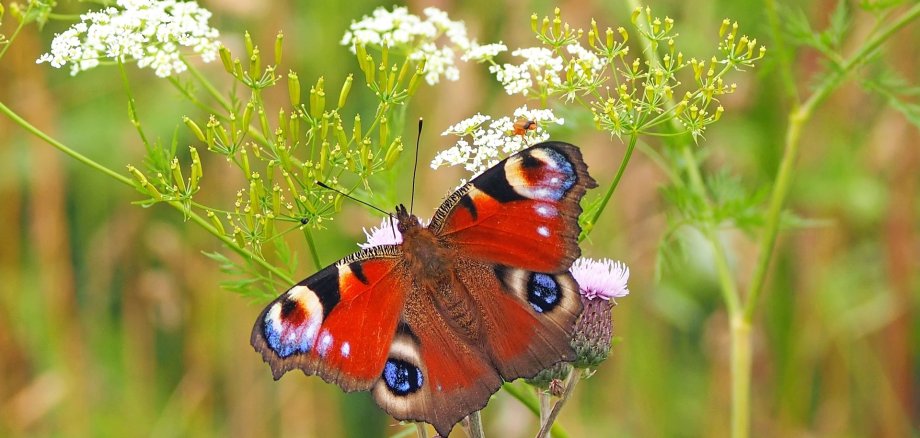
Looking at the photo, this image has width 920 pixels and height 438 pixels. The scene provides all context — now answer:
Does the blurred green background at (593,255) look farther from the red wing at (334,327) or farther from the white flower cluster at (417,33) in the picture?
the red wing at (334,327)

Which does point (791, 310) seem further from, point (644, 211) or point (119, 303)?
point (119, 303)

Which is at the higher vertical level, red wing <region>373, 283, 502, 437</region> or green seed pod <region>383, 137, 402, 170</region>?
green seed pod <region>383, 137, 402, 170</region>

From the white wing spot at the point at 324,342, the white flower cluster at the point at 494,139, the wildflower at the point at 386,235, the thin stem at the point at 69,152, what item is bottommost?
the white wing spot at the point at 324,342

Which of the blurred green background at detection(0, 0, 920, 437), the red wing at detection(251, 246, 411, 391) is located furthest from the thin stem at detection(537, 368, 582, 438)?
the blurred green background at detection(0, 0, 920, 437)

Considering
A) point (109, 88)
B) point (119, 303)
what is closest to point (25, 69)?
point (109, 88)

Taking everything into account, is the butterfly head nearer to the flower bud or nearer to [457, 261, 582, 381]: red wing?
[457, 261, 582, 381]: red wing

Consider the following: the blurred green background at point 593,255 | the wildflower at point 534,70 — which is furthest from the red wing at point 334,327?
the blurred green background at point 593,255
